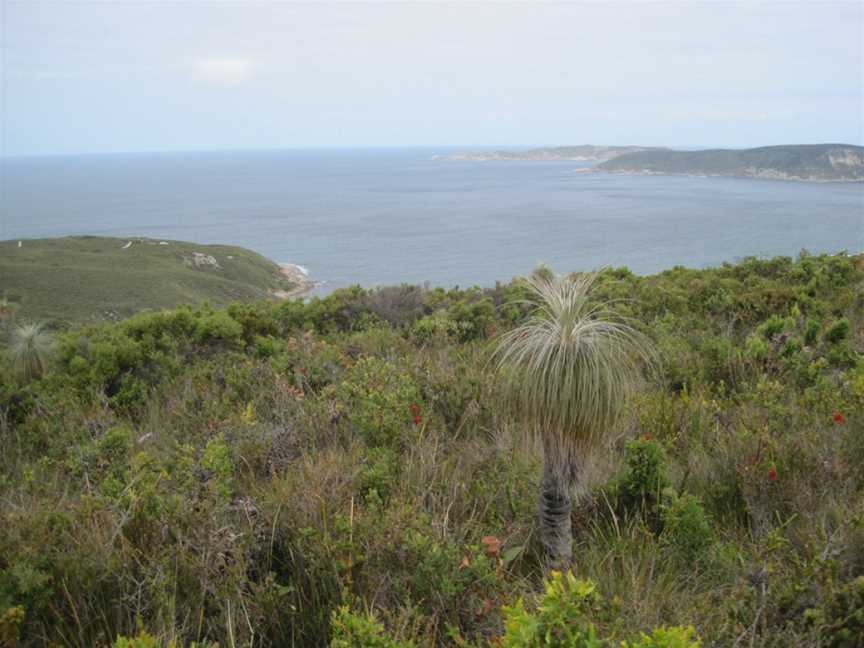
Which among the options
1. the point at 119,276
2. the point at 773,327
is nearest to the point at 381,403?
the point at 773,327

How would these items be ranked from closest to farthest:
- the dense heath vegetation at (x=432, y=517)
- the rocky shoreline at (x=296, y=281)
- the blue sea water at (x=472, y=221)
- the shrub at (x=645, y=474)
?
the dense heath vegetation at (x=432, y=517)
the shrub at (x=645, y=474)
the rocky shoreline at (x=296, y=281)
the blue sea water at (x=472, y=221)

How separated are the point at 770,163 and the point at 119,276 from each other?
16058 centimetres

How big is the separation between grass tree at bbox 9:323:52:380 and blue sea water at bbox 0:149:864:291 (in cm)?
2369

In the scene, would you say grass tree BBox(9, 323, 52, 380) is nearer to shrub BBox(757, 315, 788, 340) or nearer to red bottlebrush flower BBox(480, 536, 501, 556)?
red bottlebrush flower BBox(480, 536, 501, 556)

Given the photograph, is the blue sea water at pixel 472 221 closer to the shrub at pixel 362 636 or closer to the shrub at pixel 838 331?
the shrub at pixel 838 331

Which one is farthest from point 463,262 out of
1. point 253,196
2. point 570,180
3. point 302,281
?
point 570,180

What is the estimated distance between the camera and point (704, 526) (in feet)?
10.0

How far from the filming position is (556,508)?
2.95 meters

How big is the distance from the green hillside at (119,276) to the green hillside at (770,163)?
Result: 13629cm

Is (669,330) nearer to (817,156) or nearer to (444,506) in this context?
(444,506)

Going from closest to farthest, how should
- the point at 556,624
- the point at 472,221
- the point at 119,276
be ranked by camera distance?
the point at 556,624
the point at 119,276
the point at 472,221

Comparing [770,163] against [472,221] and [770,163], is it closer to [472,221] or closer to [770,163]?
[770,163]

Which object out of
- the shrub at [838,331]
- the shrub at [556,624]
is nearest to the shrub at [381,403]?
the shrub at [556,624]

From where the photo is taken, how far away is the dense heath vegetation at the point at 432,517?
2.36 metres
